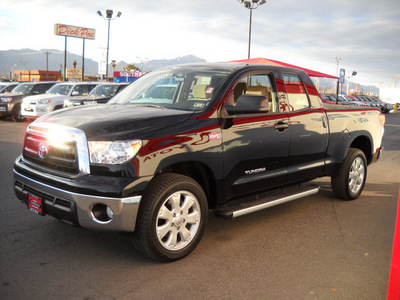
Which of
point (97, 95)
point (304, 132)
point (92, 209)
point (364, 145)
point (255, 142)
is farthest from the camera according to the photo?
point (97, 95)

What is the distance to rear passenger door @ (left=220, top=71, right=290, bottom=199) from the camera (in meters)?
4.26

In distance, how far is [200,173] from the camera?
4168mm

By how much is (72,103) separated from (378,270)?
13928 mm

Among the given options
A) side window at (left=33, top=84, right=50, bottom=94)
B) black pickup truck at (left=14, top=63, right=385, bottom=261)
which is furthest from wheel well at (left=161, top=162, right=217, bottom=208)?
side window at (left=33, top=84, right=50, bottom=94)

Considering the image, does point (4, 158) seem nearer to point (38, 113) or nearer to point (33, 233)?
point (33, 233)

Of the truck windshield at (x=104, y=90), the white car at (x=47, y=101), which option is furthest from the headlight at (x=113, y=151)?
the truck windshield at (x=104, y=90)

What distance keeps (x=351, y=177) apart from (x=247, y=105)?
266 centimetres

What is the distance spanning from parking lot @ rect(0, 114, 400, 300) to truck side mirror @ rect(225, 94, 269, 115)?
135 centimetres

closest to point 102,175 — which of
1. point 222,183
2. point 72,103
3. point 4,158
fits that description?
point 222,183

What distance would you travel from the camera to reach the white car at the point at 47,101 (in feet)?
54.9

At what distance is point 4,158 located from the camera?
9.17m

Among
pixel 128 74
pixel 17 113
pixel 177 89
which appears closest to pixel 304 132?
pixel 177 89

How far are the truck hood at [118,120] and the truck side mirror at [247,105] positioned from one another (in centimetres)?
45

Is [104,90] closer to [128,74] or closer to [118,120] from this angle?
[118,120]
